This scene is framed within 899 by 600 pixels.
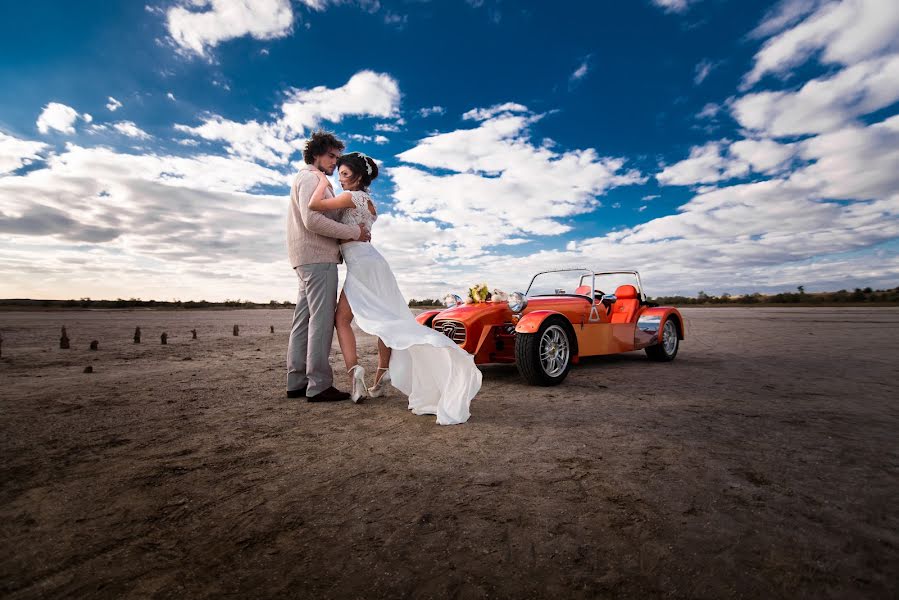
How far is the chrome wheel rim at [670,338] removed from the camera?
324 inches

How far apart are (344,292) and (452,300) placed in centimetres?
256

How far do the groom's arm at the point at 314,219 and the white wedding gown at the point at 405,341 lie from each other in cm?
16

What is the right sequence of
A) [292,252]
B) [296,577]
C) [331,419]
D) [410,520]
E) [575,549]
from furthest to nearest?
[292,252] → [331,419] → [410,520] → [575,549] → [296,577]

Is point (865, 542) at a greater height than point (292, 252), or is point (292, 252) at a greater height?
point (292, 252)

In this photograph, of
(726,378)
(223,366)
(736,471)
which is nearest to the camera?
(736,471)

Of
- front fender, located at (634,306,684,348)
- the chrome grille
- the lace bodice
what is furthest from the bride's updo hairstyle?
front fender, located at (634,306,684,348)

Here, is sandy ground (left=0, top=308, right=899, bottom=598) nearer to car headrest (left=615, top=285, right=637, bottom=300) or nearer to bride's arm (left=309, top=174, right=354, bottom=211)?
bride's arm (left=309, top=174, right=354, bottom=211)

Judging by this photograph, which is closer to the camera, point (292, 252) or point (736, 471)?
point (736, 471)

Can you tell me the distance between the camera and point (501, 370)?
6.95 m

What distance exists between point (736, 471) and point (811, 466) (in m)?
0.53

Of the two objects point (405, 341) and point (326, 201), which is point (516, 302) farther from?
point (326, 201)

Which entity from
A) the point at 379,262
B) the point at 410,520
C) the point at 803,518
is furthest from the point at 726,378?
the point at 410,520

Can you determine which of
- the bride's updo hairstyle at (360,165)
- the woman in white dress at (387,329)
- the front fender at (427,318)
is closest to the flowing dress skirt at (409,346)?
the woman in white dress at (387,329)

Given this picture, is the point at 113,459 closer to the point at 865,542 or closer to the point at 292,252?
the point at 292,252
